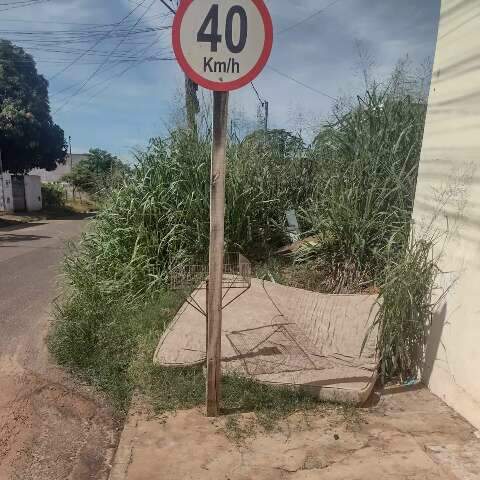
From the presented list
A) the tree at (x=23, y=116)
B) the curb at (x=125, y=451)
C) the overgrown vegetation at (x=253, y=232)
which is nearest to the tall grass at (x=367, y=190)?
the overgrown vegetation at (x=253, y=232)

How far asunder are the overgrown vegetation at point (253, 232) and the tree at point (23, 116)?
1942 centimetres

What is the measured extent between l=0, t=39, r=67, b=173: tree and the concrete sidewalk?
74.8ft

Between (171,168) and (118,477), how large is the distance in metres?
3.74

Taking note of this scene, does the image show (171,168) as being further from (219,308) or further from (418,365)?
(418,365)

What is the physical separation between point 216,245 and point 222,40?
45.7 inches

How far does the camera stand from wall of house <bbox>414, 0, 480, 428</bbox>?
2760 mm

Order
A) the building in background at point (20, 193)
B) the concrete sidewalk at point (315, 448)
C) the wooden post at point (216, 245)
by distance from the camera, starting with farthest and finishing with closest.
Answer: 1. the building in background at point (20, 193)
2. the wooden post at point (216, 245)
3. the concrete sidewalk at point (315, 448)

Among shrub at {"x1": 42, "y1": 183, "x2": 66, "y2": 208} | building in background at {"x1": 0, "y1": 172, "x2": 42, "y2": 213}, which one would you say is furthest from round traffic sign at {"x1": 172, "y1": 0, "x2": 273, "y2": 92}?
shrub at {"x1": 42, "y1": 183, "x2": 66, "y2": 208}

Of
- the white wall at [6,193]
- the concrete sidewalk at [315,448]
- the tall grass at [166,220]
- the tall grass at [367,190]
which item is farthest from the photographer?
the white wall at [6,193]

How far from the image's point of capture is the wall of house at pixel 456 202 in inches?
109

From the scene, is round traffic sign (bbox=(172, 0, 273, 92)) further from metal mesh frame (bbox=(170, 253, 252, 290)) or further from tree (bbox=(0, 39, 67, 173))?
tree (bbox=(0, 39, 67, 173))

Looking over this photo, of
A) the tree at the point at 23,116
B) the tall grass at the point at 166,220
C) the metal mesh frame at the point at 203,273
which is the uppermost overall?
the tree at the point at 23,116

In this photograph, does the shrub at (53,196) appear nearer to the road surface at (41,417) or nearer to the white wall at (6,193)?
the white wall at (6,193)

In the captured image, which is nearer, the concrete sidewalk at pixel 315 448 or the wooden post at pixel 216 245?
the concrete sidewalk at pixel 315 448
